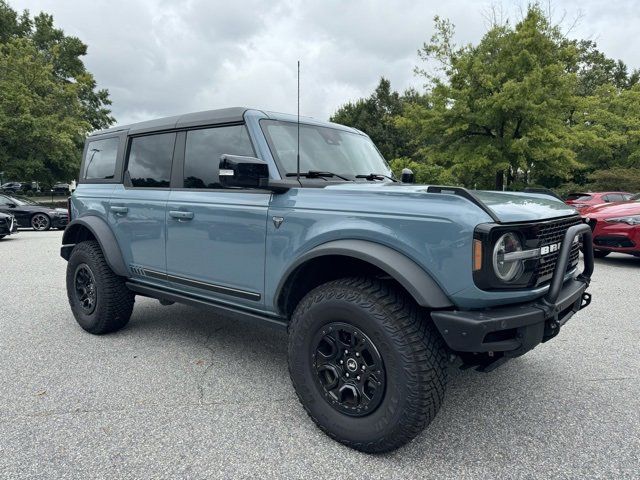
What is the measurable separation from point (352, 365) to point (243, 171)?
124 cm

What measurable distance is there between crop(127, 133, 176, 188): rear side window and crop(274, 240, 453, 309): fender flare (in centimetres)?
181

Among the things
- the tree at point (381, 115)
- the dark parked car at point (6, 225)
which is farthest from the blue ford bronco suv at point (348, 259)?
the tree at point (381, 115)

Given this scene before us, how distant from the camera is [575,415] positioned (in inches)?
110

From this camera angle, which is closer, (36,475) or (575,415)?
(36,475)

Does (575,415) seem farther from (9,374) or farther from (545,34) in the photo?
(545,34)

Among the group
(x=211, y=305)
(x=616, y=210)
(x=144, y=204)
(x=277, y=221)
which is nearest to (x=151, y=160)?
(x=144, y=204)

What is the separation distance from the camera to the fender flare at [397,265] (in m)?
2.16

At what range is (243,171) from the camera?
8.54 feet

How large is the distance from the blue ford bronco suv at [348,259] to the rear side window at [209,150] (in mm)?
12

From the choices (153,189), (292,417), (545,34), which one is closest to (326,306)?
(292,417)

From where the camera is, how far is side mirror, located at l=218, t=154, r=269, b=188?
2594 mm

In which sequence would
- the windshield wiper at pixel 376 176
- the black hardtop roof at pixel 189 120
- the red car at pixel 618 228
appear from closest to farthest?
the black hardtop roof at pixel 189 120
the windshield wiper at pixel 376 176
the red car at pixel 618 228

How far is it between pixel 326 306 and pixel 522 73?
1603 cm

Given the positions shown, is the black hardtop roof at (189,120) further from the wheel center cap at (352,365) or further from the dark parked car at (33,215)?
the dark parked car at (33,215)
